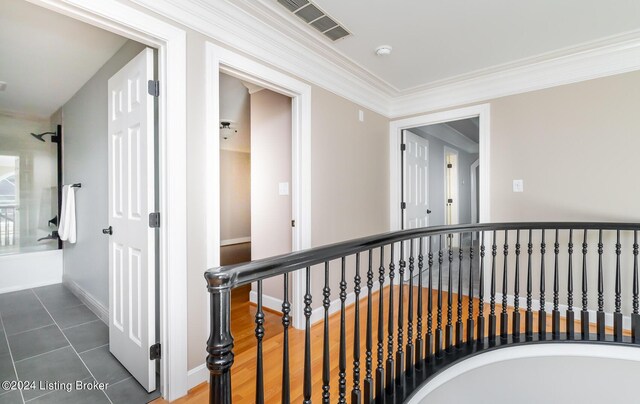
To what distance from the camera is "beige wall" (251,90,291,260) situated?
289 cm

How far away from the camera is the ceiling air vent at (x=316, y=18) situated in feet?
6.39

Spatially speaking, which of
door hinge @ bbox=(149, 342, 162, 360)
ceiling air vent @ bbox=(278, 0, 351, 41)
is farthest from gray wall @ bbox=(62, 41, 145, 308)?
door hinge @ bbox=(149, 342, 162, 360)

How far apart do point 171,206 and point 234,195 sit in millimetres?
2862

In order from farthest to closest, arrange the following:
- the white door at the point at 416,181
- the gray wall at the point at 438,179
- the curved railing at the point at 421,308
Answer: the gray wall at the point at 438,179, the white door at the point at 416,181, the curved railing at the point at 421,308

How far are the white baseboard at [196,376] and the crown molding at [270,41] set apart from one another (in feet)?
6.94

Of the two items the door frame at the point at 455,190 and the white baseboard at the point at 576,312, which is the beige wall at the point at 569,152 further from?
the door frame at the point at 455,190

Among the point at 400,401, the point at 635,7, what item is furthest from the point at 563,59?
the point at 400,401

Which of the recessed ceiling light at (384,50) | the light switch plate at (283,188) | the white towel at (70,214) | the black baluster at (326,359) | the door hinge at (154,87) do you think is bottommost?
the black baluster at (326,359)

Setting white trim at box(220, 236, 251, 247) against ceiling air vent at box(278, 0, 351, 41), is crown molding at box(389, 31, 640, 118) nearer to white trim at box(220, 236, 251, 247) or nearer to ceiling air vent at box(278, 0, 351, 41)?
→ ceiling air vent at box(278, 0, 351, 41)

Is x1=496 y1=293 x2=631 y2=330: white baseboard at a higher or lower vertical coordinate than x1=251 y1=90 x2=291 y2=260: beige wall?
lower

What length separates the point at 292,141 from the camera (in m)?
2.63

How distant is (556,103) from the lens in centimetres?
278

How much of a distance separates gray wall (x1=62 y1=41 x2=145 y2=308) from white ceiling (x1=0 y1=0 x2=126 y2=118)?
98mm

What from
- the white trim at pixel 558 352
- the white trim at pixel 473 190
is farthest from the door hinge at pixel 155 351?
the white trim at pixel 473 190
